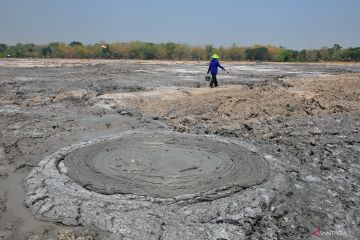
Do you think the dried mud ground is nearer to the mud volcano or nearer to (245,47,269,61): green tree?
the mud volcano

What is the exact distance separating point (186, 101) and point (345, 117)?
16.3ft

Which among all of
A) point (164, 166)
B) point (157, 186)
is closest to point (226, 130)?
point (164, 166)

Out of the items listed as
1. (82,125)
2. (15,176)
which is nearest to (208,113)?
(82,125)

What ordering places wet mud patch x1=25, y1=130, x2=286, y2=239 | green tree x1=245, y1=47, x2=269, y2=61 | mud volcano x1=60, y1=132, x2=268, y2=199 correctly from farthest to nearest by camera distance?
1. green tree x1=245, y1=47, x2=269, y2=61
2. mud volcano x1=60, y1=132, x2=268, y2=199
3. wet mud patch x1=25, y1=130, x2=286, y2=239

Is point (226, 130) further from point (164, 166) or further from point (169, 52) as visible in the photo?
point (169, 52)

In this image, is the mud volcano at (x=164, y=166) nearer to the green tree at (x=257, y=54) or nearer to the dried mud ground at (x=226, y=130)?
the dried mud ground at (x=226, y=130)

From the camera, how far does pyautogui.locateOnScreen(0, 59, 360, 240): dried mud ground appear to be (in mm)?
4848

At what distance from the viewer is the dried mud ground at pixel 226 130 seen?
15.9 ft

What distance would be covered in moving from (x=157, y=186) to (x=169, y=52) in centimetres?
4318

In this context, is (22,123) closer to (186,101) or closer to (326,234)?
(186,101)

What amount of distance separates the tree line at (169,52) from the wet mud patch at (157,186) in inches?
1512

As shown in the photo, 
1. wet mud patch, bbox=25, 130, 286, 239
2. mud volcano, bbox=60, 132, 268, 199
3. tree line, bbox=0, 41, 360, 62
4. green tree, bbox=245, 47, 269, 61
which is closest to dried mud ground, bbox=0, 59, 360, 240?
wet mud patch, bbox=25, 130, 286, 239

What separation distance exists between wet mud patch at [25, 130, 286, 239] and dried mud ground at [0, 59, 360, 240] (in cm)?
11

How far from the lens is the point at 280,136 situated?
8656mm
